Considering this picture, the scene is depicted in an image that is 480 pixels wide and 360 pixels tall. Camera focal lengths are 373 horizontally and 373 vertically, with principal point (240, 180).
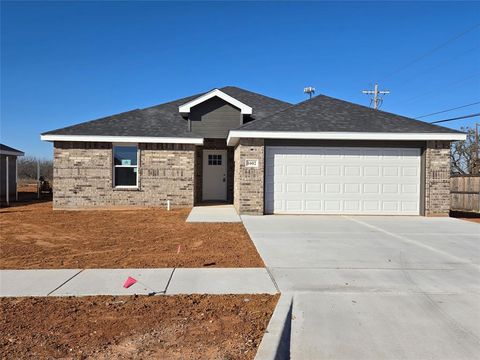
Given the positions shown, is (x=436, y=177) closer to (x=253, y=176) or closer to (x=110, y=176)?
(x=253, y=176)

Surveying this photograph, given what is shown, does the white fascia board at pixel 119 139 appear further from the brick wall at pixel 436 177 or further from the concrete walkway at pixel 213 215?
the brick wall at pixel 436 177

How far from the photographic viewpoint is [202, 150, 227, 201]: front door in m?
18.3

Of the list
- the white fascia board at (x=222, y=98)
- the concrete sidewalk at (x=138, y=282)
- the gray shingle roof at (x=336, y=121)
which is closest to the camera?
the concrete sidewalk at (x=138, y=282)

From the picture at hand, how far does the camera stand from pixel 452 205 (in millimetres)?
19469

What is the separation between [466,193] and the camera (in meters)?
18.4

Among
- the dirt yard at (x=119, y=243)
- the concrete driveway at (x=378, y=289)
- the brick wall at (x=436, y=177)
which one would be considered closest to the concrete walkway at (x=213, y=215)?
the dirt yard at (x=119, y=243)

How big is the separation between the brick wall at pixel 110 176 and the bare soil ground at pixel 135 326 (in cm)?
1111

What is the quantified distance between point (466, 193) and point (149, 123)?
1571cm

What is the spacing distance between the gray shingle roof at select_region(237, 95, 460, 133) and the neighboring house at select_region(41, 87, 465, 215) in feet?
0.13

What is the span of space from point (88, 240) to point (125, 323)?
535 centimetres

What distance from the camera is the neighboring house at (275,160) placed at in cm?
1352

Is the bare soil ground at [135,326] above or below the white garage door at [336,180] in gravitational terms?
below

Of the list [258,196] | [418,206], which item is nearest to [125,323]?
[258,196]

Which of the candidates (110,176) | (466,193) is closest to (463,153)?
(466,193)
